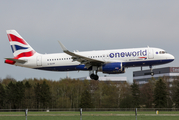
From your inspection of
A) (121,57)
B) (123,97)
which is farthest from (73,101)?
(121,57)

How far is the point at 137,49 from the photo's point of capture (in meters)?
56.3

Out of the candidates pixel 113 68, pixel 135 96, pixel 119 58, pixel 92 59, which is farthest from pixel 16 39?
pixel 135 96

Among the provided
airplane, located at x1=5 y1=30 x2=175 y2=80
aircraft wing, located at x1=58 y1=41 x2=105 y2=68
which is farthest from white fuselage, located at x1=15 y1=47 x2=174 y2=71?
aircraft wing, located at x1=58 y1=41 x2=105 y2=68

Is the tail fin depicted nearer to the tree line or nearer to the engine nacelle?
the engine nacelle

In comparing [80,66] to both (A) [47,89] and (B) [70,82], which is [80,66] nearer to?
(A) [47,89]

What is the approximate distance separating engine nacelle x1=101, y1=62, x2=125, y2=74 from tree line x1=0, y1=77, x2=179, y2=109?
170 ft

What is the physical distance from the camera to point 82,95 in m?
111

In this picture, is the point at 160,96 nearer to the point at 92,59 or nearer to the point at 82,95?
the point at 82,95

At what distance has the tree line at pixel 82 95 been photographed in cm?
10785

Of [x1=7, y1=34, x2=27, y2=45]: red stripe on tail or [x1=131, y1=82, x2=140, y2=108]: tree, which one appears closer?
[x1=7, y1=34, x2=27, y2=45]: red stripe on tail

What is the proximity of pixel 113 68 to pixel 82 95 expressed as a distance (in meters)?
56.7

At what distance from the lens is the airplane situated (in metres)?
55.9

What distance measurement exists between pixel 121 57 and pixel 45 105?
203ft

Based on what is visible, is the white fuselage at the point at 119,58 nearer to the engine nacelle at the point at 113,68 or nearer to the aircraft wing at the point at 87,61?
the engine nacelle at the point at 113,68
